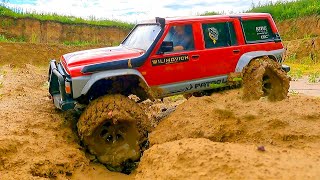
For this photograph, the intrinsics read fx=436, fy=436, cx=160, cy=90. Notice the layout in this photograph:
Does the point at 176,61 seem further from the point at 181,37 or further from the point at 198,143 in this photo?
the point at 198,143

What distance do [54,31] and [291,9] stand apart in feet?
56.6

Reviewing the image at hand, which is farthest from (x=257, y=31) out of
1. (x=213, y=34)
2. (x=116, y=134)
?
(x=116, y=134)

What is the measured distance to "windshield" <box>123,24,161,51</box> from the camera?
7.50m

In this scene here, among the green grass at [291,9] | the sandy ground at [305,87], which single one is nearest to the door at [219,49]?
the sandy ground at [305,87]

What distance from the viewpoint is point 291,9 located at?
30.5m

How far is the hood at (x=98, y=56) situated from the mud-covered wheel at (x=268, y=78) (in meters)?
2.06

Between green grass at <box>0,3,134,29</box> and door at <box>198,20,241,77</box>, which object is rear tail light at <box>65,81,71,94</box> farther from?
green grass at <box>0,3,134,29</box>

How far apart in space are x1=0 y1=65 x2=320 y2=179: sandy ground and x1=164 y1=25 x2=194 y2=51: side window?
0.99m

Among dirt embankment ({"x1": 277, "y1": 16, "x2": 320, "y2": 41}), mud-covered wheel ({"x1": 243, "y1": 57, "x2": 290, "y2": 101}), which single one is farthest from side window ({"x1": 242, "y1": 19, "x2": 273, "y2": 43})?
dirt embankment ({"x1": 277, "y1": 16, "x2": 320, "y2": 41})

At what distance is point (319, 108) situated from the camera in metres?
6.88

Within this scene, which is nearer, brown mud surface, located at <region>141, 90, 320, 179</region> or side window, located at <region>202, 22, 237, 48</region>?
brown mud surface, located at <region>141, 90, 320, 179</region>

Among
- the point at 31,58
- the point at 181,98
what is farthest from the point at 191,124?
the point at 31,58

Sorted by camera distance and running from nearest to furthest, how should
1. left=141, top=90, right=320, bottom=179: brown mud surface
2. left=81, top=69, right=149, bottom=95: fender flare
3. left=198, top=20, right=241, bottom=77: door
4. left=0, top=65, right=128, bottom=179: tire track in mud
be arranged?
1. left=141, top=90, right=320, bottom=179: brown mud surface
2. left=0, top=65, right=128, bottom=179: tire track in mud
3. left=81, top=69, right=149, bottom=95: fender flare
4. left=198, top=20, right=241, bottom=77: door

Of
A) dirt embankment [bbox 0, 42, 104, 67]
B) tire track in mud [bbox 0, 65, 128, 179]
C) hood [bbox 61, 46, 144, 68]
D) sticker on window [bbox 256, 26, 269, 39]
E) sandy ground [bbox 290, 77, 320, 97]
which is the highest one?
sticker on window [bbox 256, 26, 269, 39]
